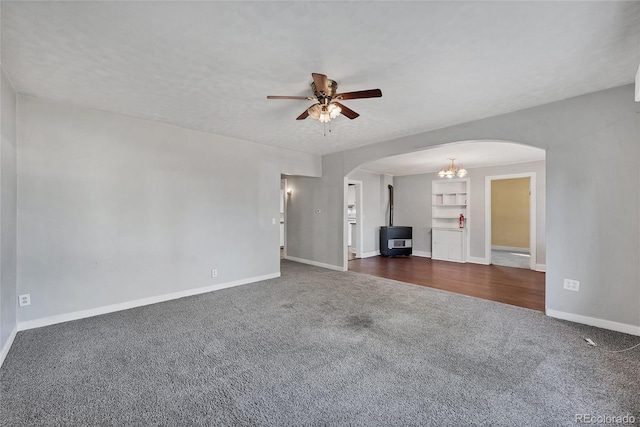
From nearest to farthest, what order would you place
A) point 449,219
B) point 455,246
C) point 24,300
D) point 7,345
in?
1. point 7,345
2. point 24,300
3. point 455,246
4. point 449,219

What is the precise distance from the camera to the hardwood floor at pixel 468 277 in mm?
4062

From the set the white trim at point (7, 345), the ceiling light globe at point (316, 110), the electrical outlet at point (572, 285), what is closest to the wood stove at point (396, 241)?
Answer: the electrical outlet at point (572, 285)

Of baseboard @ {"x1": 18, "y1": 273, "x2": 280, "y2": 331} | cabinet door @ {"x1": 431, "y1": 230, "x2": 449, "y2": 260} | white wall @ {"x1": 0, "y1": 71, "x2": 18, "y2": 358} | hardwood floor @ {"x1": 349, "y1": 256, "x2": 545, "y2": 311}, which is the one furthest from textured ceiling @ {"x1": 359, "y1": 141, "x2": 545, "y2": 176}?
white wall @ {"x1": 0, "y1": 71, "x2": 18, "y2": 358}

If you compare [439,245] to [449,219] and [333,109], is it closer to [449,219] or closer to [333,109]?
[449,219]

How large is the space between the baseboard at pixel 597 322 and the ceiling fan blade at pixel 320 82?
3683mm

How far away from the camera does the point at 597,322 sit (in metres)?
2.93

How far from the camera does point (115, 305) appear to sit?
3430 millimetres

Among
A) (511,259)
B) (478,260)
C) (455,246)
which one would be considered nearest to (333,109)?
(455,246)

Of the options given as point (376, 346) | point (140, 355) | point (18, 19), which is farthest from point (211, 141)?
point (376, 346)

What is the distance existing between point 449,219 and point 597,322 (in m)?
4.88

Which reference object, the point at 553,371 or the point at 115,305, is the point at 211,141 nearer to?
the point at 115,305

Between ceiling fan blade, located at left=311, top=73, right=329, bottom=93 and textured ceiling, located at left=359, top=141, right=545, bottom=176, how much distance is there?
267 cm

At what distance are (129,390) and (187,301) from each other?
198 centimetres

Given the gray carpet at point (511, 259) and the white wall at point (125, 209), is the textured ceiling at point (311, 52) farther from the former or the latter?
the gray carpet at point (511, 259)
